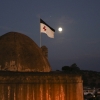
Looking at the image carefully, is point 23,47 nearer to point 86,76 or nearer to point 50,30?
point 50,30

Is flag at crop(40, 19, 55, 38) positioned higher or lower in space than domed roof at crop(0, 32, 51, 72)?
higher

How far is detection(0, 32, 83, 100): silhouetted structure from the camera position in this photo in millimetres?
12406

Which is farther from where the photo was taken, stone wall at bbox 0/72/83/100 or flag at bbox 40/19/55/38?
flag at bbox 40/19/55/38

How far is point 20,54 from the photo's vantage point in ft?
44.0

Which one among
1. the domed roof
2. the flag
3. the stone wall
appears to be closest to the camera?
the stone wall

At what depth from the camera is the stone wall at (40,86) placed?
12.4m

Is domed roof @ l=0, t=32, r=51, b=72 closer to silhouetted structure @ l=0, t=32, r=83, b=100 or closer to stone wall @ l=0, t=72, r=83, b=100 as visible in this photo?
silhouetted structure @ l=0, t=32, r=83, b=100

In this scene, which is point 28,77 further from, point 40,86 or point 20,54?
point 20,54

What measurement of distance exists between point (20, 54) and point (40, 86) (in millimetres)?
1949

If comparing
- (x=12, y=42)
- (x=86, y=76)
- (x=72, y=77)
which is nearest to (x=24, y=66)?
(x=12, y=42)

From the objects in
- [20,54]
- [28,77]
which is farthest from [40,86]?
[20,54]

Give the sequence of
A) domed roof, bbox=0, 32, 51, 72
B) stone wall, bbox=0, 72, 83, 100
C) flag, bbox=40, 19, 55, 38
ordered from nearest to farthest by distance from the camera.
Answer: stone wall, bbox=0, 72, 83, 100, domed roof, bbox=0, 32, 51, 72, flag, bbox=40, 19, 55, 38

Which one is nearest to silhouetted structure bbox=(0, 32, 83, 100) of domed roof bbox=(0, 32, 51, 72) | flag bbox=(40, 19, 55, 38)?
domed roof bbox=(0, 32, 51, 72)

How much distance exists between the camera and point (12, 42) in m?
13.9
